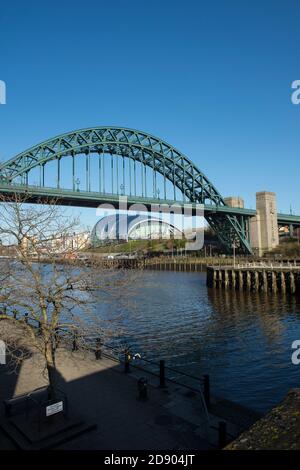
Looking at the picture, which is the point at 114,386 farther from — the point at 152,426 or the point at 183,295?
the point at 183,295

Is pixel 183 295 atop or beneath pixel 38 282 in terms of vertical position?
beneath

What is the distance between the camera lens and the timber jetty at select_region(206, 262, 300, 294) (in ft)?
134

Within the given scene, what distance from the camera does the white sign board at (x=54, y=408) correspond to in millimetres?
8723

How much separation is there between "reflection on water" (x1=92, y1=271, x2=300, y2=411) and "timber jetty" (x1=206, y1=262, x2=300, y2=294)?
3054mm

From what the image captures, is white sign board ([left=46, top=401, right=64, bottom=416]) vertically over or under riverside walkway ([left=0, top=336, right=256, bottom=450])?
over

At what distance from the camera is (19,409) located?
999cm

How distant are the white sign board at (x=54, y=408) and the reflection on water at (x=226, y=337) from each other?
343cm

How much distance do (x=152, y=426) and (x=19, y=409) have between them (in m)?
3.66

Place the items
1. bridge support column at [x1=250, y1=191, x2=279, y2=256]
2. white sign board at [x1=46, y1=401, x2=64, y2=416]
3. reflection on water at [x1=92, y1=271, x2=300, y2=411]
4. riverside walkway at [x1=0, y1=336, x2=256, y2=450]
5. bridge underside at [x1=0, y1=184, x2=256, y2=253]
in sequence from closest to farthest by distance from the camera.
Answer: riverside walkway at [x1=0, y1=336, x2=256, y2=450] → white sign board at [x1=46, y1=401, x2=64, y2=416] → reflection on water at [x1=92, y1=271, x2=300, y2=411] → bridge underside at [x1=0, y1=184, x2=256, y2=253] → bridge support column at [x1=250, y1=191, x2=279, y2=256]

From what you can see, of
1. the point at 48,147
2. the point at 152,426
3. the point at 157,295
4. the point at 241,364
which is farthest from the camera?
the point at 48,147

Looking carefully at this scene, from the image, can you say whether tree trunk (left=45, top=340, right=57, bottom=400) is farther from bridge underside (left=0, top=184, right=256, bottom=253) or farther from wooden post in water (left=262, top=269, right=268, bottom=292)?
bridge underside (left=0, top=184, right=256, bottom=253)

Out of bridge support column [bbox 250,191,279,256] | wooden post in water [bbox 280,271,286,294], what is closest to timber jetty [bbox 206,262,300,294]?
wooden post in water [bbox 280,271,286,294]

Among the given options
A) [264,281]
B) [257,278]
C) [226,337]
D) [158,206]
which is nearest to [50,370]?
[226,337]
